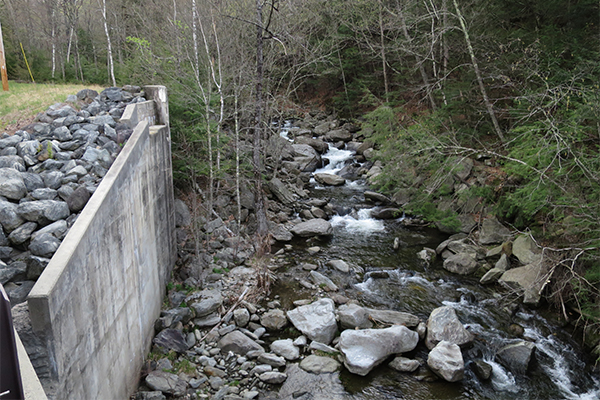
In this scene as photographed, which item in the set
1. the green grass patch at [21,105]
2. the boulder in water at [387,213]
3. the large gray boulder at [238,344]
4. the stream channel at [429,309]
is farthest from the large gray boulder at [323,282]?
the green grass patch at [21,105]

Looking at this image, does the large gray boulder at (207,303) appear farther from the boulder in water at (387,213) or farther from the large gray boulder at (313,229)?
the boulder in water at (387,213)

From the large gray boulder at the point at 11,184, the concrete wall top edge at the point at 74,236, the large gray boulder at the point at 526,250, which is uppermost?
the large gray boulder at the point at 11,184

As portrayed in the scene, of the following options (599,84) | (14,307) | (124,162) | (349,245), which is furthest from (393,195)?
(14,307)

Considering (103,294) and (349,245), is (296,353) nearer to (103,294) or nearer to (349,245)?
(103,294)

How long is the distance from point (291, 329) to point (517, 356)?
13.8 ft

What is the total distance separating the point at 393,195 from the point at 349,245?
13.1 feet

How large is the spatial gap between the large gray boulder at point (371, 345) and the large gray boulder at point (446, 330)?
0.31 meters

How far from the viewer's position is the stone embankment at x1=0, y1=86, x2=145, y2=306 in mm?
4602

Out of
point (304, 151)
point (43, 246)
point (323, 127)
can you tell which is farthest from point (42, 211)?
point (323, 127)

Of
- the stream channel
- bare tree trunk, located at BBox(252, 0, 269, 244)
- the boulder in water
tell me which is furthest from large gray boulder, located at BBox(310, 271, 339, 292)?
the boulder in water

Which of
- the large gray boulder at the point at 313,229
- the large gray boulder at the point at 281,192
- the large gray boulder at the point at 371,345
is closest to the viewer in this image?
the large gray boulder at the point at 371,345

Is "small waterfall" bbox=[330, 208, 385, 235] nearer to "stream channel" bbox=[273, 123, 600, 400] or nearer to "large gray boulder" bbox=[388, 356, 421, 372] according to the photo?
"stream channel" bbox=[273, 123, 600, 400]

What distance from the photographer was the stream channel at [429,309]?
6793 mm

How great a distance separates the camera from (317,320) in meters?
8.15
